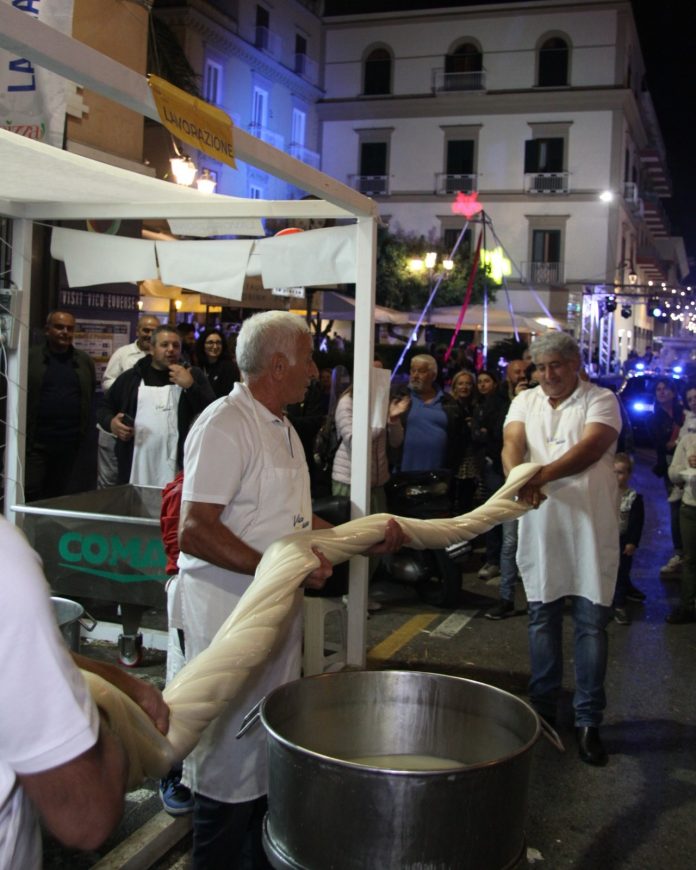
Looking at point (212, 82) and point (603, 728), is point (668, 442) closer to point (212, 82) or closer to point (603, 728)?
point (603, 728)

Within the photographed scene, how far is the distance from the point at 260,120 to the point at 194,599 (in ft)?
134

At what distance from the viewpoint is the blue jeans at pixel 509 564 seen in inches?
287

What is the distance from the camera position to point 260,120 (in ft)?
135

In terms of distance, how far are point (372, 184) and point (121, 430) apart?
41465 mm

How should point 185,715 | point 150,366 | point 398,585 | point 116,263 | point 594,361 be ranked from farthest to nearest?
point 594,361 < point 398,585 < point 150,366 < point 116,263 < point 185,715

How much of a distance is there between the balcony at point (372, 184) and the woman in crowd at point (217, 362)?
1435 inches

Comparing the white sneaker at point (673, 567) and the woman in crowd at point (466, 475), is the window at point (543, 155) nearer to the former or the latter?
the woman in crowd at point (466, 475)

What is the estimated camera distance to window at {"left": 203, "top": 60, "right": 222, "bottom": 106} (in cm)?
3581

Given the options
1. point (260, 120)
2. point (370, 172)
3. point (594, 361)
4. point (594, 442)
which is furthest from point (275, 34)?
point (594, 442)

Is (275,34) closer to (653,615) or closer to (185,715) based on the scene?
(653,615)

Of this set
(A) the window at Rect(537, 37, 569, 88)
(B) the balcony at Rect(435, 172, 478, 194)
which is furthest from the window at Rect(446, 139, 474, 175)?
(A) the window at Rect(537, 37, 569, 88)

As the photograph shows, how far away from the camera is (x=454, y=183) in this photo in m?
44.8

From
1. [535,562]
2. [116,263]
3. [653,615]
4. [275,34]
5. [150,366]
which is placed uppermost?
[275,34]

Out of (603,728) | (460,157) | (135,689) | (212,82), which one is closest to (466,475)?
(603,728)
